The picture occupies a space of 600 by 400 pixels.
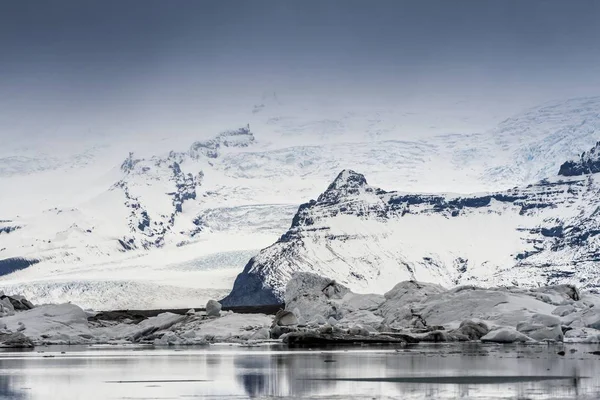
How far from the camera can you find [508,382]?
120 ft

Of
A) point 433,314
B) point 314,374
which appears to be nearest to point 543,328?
point 433,314

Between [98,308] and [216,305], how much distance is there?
103 m

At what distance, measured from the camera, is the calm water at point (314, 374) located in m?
34.4

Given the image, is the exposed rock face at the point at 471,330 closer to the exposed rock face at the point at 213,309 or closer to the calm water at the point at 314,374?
the calm water at the point at 314,374

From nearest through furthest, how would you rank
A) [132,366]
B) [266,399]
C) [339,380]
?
[266,399], [339,380], [132,366]

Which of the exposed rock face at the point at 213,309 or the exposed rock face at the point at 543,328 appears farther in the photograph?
the exposed rock face at the point at 213,309

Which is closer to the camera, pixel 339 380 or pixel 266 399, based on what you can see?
pixel 266 399

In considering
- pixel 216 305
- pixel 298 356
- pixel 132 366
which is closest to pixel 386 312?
pixel 216 305

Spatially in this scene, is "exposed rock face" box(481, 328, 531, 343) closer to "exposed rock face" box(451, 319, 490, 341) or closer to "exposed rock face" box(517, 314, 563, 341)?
"exposed rock face" box(517, 314, 563, 341)

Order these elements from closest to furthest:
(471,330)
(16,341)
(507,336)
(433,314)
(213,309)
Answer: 1. (507,336)
2. (471,330)
3. (16,341)
4. (433,314)
5. (213,309)

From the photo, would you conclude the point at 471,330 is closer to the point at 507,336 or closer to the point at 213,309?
the point at 507,336

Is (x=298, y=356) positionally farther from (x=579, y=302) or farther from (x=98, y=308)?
(x=98, y=308)

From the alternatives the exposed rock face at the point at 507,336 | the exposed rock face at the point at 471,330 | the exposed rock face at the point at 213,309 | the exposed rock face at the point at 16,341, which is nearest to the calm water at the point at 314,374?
the exposed rock face at the point at 507,336

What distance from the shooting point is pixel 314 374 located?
134ft
